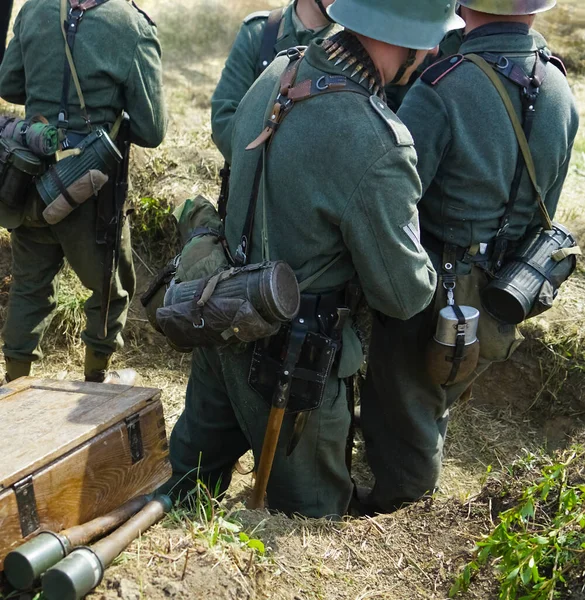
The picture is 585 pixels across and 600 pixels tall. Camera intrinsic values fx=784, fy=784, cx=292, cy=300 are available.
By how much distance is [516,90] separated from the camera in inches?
133

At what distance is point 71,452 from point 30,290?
2295mm

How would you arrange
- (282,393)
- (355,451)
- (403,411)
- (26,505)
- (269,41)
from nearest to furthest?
(26,505), (282,393), (403,411), (269,41), (355,451)

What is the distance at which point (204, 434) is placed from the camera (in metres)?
3.49

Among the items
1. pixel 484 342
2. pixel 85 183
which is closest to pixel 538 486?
pixel 484 342

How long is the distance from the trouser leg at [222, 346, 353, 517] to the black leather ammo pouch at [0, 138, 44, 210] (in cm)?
165

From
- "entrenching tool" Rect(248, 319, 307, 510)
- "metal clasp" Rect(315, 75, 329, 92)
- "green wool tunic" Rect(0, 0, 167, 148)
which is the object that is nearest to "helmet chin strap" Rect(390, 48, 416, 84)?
"metal clasp" Rect(315, 75, 329, 92)

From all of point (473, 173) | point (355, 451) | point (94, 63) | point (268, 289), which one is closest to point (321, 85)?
point (268, 289)

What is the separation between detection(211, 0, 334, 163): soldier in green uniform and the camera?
4.10 m

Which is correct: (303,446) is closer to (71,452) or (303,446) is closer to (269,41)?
(71,452)

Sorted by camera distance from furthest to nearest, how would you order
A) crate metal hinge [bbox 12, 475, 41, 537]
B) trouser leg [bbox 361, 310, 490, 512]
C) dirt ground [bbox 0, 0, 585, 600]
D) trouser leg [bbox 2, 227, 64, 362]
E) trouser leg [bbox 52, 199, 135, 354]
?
trouser leg [bbox 2, 227, 64, 362] < trouser leg [bbox 52, 199, 135, 354] < trouser leg [bbox 361, 310, 490, 512] < dirt ground [bbox 0, 0, 585, 600] < crate metal hinge [bbox 12, 475, 41, 537]

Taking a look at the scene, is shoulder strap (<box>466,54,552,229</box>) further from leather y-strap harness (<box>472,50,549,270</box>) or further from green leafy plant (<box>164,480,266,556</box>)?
green leafy plant (<box>164,480,266,556</box>)

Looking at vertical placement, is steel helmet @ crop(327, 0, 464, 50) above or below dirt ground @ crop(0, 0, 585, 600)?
above

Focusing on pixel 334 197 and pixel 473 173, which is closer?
pixel 334 197

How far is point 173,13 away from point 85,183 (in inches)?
234
